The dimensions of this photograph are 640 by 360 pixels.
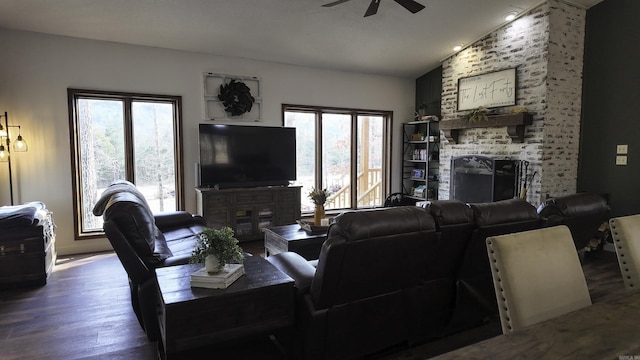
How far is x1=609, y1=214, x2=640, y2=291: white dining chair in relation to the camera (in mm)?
1727

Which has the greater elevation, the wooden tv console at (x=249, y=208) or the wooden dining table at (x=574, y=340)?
the wooden dining table at (x=574, y=340)

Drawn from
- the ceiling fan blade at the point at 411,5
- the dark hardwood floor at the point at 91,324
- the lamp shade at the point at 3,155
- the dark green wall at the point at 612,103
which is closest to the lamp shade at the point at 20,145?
the lamp shade at the point at 3,155

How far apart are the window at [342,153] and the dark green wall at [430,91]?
76 centimetres

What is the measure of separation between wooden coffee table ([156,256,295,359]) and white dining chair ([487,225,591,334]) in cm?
124

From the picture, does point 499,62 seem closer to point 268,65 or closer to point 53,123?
point 268,65

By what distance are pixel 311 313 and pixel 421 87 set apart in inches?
247

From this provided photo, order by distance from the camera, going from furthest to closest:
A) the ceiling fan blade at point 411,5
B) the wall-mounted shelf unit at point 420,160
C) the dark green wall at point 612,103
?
the wall-mounted shelf unit at point 420,160
the dark green wall at point 612,103
the ceiling fan blade at point 411,5

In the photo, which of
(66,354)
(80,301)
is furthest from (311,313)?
(80,301)

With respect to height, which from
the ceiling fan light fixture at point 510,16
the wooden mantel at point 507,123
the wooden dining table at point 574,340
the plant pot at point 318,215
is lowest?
the plant pot at point 318,215

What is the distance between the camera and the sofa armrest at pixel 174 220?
165 inches

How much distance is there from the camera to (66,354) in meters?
2.55

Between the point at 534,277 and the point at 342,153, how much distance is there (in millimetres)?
5714

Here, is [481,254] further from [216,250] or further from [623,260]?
[216,250]

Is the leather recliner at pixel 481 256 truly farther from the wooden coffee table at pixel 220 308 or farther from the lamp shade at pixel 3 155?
the lamp shade at pixel 3 155
